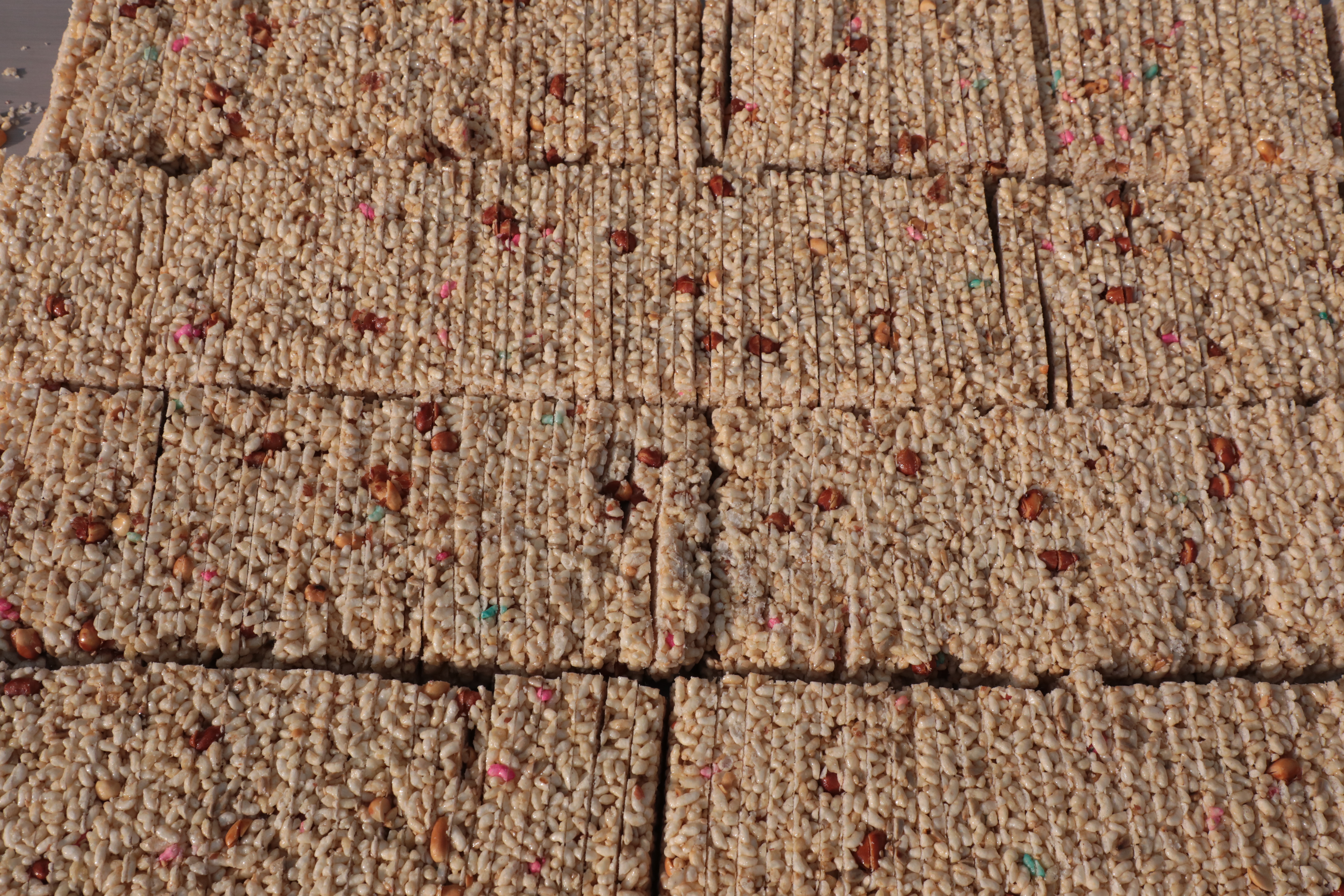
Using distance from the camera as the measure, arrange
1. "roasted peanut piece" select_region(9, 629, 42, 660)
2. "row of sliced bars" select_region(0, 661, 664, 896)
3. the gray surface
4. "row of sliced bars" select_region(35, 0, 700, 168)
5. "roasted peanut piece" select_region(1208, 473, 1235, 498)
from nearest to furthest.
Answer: "row of sliced bars" select_region(0, 661, 664, 896) < "roasted peanut piece" select_region(9, 629, 42, 660) < "roasted peanut piece" select_region(1208, 473, 1235, 498) < "row of sliced bars" select_region(35, 0, 700, 168) < the gray surface

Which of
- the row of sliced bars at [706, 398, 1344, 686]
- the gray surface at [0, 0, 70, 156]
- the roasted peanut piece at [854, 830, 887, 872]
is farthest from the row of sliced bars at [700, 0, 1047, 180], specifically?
the gray surface at [0, 0, 70, 156]

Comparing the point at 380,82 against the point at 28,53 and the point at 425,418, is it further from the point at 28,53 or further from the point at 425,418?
the point at 28,53

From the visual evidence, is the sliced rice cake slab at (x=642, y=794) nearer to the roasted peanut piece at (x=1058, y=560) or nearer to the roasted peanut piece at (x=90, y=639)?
the roasted peanut piece at (x=1058, y=560)

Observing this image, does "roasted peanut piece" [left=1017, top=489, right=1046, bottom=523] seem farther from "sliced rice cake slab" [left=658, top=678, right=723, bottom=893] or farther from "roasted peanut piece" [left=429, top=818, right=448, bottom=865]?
"roasted peanut piece" [left=429, top=818, right=448, bottom=865]

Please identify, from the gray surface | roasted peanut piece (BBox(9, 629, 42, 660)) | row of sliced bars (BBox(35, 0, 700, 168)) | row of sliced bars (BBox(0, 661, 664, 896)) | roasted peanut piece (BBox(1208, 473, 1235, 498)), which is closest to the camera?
row of sliced bars (BBox(0, 661, 664, 896))

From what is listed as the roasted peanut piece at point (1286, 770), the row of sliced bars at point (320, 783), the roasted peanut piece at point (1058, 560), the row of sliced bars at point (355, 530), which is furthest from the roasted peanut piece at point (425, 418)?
the roasted peanut piece at point (1286, 770)

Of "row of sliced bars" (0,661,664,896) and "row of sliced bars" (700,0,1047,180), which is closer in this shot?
"row of sliced bars" (0,661,664,896)

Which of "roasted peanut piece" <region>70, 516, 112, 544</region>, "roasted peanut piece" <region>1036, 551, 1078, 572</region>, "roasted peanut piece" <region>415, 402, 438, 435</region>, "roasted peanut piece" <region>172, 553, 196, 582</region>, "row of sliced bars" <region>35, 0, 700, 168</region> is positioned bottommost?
"roasted peanut piece" <region>172, 553, 196, 582</region>

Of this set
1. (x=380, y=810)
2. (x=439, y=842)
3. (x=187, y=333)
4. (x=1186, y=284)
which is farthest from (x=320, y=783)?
(x=1186, y=284)
